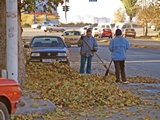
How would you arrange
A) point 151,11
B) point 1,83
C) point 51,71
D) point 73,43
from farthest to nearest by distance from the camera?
point 151,11, point 73,43, point 51,71, point 1,83

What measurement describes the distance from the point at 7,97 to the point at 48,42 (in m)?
12.0

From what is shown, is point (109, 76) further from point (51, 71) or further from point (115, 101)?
point (115, 101)

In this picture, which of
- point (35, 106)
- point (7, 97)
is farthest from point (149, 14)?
point (7, 97)

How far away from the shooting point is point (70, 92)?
1055 cm

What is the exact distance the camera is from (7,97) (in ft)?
23.1

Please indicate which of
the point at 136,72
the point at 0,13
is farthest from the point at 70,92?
the point at 136,72

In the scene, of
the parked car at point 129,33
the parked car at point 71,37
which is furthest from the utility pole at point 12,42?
the parked car at point 129,33

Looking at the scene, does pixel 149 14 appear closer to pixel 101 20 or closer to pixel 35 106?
pixel 35 106

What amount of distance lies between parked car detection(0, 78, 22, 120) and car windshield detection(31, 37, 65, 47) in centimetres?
1151

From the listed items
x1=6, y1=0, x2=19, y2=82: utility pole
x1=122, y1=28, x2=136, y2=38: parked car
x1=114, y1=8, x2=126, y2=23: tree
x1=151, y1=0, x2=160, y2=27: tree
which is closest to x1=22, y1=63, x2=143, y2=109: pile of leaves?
x1=6, y1=0, x2=19, y2=82: utility pole

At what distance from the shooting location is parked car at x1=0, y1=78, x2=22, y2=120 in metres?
6.97

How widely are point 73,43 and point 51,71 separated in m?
28.0

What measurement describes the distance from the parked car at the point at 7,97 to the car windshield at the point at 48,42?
1151cm

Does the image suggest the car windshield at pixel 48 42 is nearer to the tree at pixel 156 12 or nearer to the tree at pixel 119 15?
the tree at pixel 156 12
